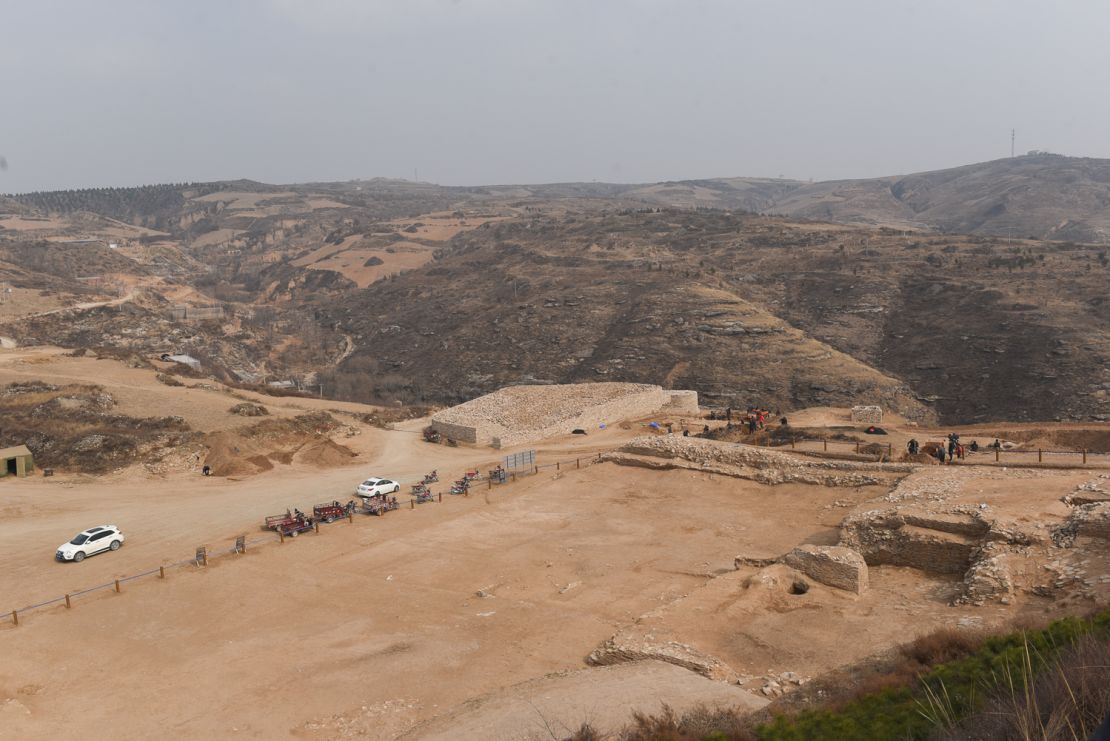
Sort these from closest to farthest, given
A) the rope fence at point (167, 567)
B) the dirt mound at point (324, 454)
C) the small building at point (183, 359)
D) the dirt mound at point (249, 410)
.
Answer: the rope fence at point (167, 567) < the dirt mound at point (324, 454) < the dirt mound at point (249, 410) < the small building at point (183, 359)

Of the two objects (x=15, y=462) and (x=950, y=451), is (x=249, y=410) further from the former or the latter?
(x=950, y=451)

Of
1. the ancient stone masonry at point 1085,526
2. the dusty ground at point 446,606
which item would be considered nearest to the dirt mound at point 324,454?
the dusty ground at point 446,606

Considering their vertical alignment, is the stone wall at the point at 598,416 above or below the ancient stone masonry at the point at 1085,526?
below

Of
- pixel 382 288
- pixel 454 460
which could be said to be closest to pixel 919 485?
pixel 454 460

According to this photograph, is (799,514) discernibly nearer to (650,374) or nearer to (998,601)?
(998,601)

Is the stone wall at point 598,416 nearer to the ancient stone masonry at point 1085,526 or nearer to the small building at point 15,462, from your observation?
the small building at point 15,462

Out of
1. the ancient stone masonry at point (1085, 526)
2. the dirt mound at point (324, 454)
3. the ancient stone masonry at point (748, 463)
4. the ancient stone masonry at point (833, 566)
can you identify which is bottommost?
the dirt mound at point (324, 454)

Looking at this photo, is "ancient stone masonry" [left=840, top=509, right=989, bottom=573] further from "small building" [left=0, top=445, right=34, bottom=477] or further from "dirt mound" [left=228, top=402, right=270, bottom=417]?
"small building" [left=0, top=445, right=34, bottom=477]

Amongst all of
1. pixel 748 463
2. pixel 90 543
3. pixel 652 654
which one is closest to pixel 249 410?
pixel 90 543
